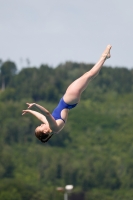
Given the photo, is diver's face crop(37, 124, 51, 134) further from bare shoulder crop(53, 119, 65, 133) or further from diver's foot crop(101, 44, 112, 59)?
diver's foot crop(101, 44, 112, 59)

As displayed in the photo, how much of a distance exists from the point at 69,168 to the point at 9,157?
12.6 metres

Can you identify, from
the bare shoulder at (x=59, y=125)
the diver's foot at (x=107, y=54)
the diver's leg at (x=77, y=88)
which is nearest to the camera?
the bare shoulder at (x=59, y=125)

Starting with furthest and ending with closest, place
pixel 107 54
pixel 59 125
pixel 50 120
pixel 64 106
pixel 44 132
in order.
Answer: pixel 107 54 < pixel 64 106 < pixel 59 125 < pixel 44 132 < pixel 50 120

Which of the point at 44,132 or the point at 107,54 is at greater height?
the point at 107,54

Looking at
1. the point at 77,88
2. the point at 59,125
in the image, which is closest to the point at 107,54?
the point at 77,88

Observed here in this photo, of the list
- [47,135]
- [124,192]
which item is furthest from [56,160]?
[47,135]

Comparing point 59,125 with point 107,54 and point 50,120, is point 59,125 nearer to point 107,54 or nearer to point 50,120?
point 50,120

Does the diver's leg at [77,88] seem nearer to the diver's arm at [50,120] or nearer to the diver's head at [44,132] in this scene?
the diver's arm at [50,120]

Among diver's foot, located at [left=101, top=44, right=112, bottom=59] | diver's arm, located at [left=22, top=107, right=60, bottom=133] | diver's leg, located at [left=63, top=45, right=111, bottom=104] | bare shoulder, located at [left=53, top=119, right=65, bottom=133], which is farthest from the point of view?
diver's foot, located at [left=101, top=44, right=112, bottom=59]

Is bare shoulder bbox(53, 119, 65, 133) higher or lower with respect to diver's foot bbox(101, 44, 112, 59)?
lower

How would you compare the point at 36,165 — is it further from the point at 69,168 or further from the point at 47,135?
the point at 47,135

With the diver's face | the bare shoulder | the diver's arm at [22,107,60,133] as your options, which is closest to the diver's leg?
the bare shoulder

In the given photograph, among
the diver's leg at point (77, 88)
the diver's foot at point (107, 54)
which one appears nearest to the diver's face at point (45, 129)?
the diver's leg at point (77, 88)

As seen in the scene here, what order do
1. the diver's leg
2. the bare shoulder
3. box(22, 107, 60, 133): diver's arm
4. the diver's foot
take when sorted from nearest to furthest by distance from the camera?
box(22, 107, 60, 133): diver's arm → the bare shoulder → the diver's leg → the diver's foot
